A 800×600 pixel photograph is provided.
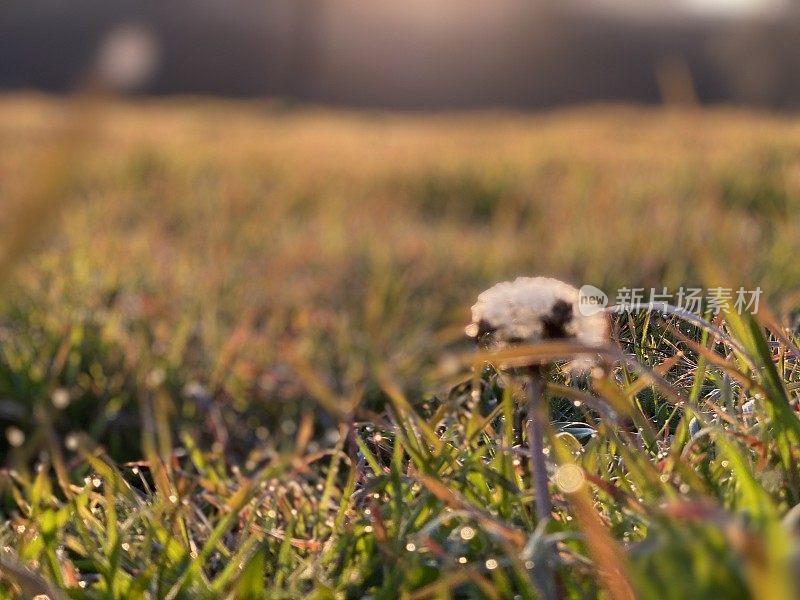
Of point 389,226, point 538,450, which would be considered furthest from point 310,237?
point 538,450

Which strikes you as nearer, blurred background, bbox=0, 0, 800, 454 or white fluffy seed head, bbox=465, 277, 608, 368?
white fluffy seed head, bbox=465, 277, 608, 368

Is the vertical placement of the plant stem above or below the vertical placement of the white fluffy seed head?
below

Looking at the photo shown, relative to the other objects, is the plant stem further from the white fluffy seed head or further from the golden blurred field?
the golden blurred field

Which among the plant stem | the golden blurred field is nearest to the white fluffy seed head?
the plant stem

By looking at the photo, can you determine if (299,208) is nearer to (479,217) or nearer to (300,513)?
(479,217)

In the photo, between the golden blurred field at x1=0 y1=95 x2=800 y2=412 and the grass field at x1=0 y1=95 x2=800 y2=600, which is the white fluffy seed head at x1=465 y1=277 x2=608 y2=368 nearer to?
the grass field at x1=0 y1=95 x2=800 y2=600

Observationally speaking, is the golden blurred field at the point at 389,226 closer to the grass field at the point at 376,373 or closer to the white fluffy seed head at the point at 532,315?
the grass field at the point at 376,373
